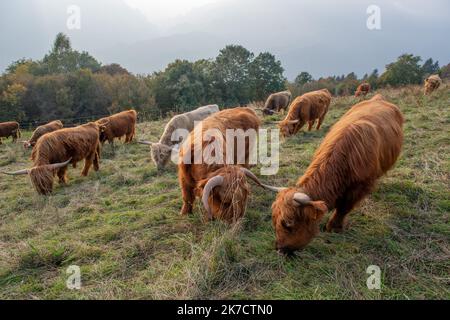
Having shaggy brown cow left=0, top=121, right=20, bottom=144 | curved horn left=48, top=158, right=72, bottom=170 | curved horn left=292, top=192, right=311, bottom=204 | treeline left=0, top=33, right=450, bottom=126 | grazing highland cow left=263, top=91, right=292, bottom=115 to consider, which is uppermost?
Answer: treeline left=0, top=33, right=450, bottom=126

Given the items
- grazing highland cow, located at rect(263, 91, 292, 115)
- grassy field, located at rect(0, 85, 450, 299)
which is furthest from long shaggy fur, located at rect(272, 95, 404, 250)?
grazing highland cow, located at rect(263, 91, 292, 115)

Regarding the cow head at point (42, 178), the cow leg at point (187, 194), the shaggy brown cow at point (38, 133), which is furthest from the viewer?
the shaggy brown cow at point (38, 133)

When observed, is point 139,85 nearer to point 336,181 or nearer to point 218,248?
point 336,181

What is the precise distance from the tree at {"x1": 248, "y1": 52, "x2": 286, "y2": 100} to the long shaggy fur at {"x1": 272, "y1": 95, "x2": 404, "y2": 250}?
44.5m

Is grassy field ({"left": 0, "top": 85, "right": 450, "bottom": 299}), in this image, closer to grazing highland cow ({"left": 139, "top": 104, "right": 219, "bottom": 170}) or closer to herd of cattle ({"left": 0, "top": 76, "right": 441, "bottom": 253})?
herd of cattle ({"left": 0, "top": 76, "right": 441, "bottom": 253})

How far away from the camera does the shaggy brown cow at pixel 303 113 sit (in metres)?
9.98

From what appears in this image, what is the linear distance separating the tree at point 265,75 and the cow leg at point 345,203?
44855 millimetres

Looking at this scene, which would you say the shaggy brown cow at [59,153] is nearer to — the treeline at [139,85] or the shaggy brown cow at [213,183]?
the shaggy brown cow at [213,183]

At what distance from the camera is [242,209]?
419 cm

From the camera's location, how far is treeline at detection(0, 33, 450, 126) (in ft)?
114

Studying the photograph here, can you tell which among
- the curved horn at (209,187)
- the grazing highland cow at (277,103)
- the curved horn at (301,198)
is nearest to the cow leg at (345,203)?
the curved horn at (301,198)

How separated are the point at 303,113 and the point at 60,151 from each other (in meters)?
7.16
